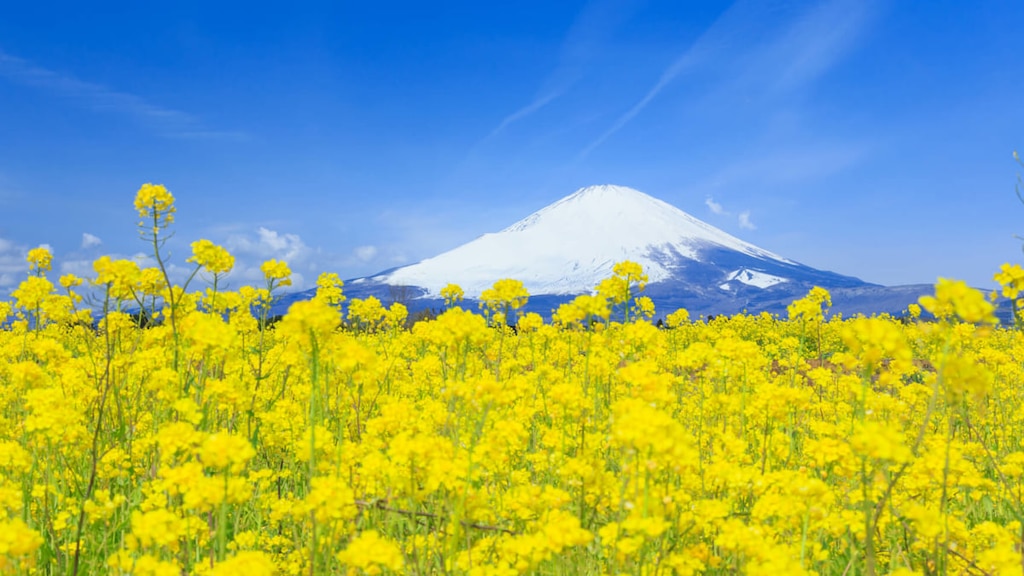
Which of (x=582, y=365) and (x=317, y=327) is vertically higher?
(x=317, y=327)

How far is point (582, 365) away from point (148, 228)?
153 inches

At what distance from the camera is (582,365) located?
5.88 meters

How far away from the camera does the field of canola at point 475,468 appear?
2385 millimetres

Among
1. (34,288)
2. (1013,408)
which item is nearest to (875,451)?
(34,288)

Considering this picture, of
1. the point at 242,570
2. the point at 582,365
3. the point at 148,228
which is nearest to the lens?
the point at 242,570

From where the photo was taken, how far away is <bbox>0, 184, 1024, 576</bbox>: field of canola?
7.82 ft

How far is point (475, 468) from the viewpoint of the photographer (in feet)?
9.27

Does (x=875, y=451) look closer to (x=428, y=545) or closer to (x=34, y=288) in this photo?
(x=428, y=545)

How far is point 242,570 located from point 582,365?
421 centimetres

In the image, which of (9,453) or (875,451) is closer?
(875,451)

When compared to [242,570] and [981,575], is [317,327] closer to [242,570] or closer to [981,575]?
[242,570]

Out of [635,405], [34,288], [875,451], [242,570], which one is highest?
[34,288]

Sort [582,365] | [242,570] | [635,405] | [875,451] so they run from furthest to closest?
[582,365], [635,405], [875,451], [242,570]

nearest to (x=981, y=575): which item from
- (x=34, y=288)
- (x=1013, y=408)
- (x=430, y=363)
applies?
(x=430, y=363)
